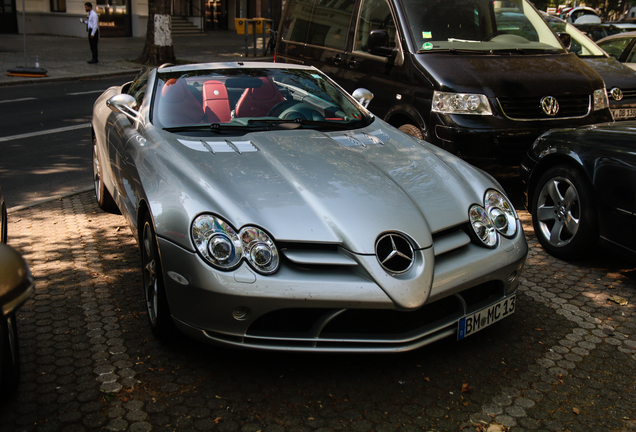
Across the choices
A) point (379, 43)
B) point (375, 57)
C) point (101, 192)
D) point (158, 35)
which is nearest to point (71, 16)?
point (158, 35)

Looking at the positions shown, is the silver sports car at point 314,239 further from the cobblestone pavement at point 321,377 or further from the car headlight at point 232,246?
the cobblestone pavement at point 321,377

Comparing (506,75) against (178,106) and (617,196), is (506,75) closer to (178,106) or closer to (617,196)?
(617,196)

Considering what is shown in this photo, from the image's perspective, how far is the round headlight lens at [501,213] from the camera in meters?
3.60

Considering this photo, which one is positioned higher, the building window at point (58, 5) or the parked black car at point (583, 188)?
the building window at point (58, 5)

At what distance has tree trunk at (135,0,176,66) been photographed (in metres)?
19.9

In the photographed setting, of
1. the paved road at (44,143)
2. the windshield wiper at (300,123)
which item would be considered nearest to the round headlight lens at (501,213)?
the windshield wiper at (300,123)

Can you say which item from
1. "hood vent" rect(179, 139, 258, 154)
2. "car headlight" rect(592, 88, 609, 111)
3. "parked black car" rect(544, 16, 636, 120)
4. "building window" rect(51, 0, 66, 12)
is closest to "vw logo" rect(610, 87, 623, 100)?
"parked black car" rect(544, 16, 636, 120)

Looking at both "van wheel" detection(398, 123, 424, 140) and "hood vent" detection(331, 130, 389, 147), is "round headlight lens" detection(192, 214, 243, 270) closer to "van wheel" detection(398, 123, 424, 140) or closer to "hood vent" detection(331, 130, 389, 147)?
"hood vent" detection(331, 130, 389, 147)

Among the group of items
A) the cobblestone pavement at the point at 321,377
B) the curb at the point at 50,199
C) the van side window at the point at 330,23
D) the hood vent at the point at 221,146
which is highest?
the van side window at the point at 330,23

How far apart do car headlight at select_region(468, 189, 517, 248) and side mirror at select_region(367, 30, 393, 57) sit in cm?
361

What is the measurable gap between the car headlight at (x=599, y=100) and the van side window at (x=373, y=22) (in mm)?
2236

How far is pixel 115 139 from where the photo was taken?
4.91 meters

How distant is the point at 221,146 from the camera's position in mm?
4004

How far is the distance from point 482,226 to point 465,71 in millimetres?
3367
